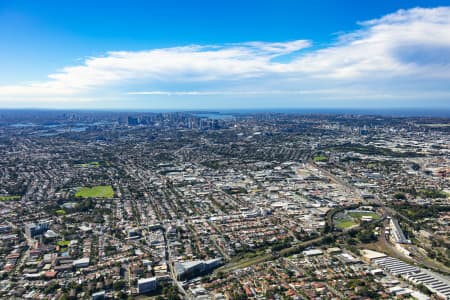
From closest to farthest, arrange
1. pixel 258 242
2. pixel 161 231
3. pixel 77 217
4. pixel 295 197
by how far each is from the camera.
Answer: pixel 258 242, pixel 161 231, pixel 77 217, pixel 295 197

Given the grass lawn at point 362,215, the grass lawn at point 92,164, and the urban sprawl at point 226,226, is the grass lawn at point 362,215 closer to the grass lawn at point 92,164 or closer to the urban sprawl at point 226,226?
the urban sprawl at point 226,226

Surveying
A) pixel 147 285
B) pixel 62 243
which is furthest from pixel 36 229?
pixel 147 285

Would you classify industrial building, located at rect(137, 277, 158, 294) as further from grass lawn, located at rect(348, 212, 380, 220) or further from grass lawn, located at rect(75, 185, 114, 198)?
grass lawn, located at rect(75, 185, 114, 198)

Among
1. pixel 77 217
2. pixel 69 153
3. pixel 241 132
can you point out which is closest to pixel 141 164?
pixel 69 153

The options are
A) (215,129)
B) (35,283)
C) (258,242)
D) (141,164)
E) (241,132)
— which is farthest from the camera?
(215,129)

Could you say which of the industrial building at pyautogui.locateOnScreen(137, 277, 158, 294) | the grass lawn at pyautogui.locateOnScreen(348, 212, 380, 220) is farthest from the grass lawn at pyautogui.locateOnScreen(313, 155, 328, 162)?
the industrial building at pyautogui.locateOnScreen(137, 277, 158, 294)

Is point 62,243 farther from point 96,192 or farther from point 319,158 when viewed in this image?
point 319,158

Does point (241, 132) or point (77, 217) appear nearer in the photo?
point (77, 217)

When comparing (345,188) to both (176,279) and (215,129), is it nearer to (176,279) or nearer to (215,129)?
(176,279)
